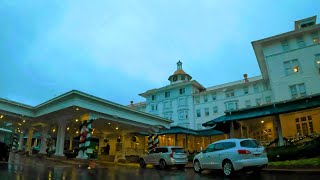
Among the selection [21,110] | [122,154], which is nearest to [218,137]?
[122,154]

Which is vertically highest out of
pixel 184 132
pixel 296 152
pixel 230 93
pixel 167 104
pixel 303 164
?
pixel 230 93

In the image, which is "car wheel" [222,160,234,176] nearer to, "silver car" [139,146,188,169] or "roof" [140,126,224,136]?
"silver car" [139,146,188,169]

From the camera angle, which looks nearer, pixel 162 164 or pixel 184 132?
pixel 162 164

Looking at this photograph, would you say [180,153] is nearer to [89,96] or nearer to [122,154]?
[89,96]

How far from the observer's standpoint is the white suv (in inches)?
449

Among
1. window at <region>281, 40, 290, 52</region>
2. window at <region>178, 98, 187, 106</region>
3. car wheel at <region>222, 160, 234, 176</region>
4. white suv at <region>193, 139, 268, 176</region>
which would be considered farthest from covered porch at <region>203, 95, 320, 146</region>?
window at <region>178, 98, 187, 106</region>

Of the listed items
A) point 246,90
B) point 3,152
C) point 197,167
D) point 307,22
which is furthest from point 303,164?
point 246,90

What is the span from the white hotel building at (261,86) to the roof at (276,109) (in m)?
1.19

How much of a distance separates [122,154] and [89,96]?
1301cm

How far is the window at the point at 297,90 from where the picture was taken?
28578 mm

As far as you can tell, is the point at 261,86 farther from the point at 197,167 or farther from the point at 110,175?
the point at 110,175

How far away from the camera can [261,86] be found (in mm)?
47031

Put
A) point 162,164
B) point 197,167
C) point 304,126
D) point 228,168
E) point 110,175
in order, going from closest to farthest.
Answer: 1. point 228,168
2. point 110,175
3. point 197,167
4. point 162,164
5. point 304,126

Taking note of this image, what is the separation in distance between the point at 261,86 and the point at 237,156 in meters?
38.8
